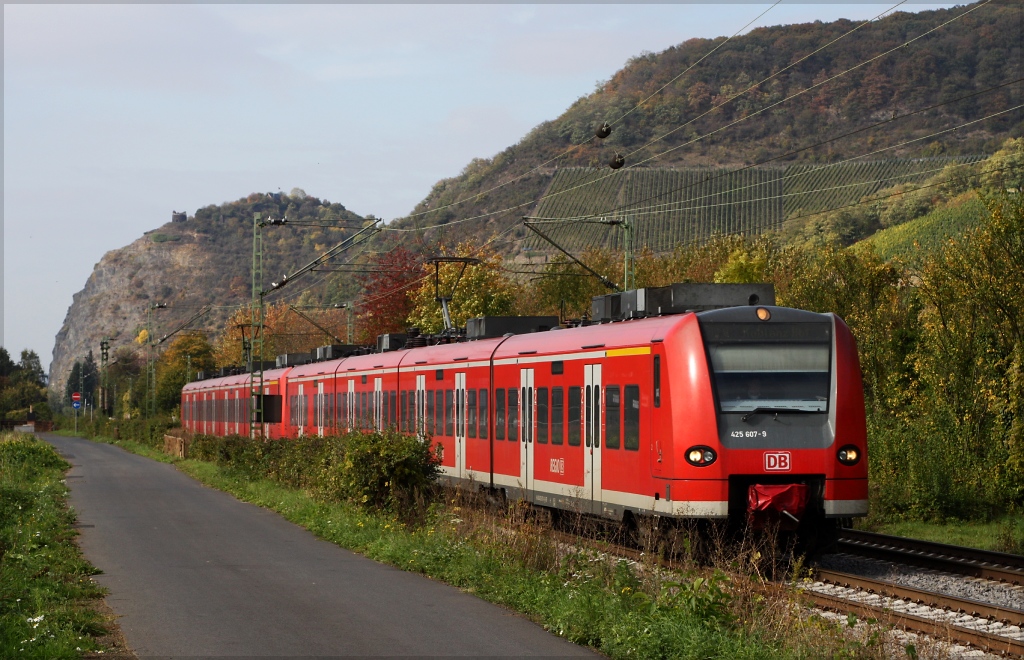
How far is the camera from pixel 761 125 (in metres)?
156

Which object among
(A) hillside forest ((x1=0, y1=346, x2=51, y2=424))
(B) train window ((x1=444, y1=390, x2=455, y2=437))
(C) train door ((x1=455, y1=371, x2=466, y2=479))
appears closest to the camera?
(C) train door ((x1=455, y1=371, x2=466, y2=479))

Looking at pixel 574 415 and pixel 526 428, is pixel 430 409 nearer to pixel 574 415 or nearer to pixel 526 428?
pixel 526 428

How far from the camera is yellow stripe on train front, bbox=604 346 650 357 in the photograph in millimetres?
16500

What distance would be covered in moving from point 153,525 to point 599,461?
27.4ft

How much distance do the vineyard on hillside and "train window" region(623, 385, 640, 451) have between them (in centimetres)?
7842

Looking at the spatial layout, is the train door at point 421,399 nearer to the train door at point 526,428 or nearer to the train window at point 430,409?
the train window at point 430,409

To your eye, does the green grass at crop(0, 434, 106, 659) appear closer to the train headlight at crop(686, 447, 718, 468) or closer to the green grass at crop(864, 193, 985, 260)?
the train headlight at crop(686, 447, 718, 468)

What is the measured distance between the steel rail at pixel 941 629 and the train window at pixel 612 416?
5.03 m

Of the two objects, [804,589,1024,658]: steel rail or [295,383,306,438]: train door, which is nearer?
[804,589,1024,658]: steel rail

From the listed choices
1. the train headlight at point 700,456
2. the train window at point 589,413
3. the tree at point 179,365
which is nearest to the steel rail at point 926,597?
the train headlight at point 700,456

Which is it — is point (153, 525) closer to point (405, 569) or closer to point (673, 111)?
point (405, 569)

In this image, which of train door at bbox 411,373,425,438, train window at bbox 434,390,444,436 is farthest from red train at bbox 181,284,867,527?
train door at bbox 411,373,425,438

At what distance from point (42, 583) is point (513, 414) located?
32.2ft

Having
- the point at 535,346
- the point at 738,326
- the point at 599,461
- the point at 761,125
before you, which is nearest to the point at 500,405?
the point at 535,346
